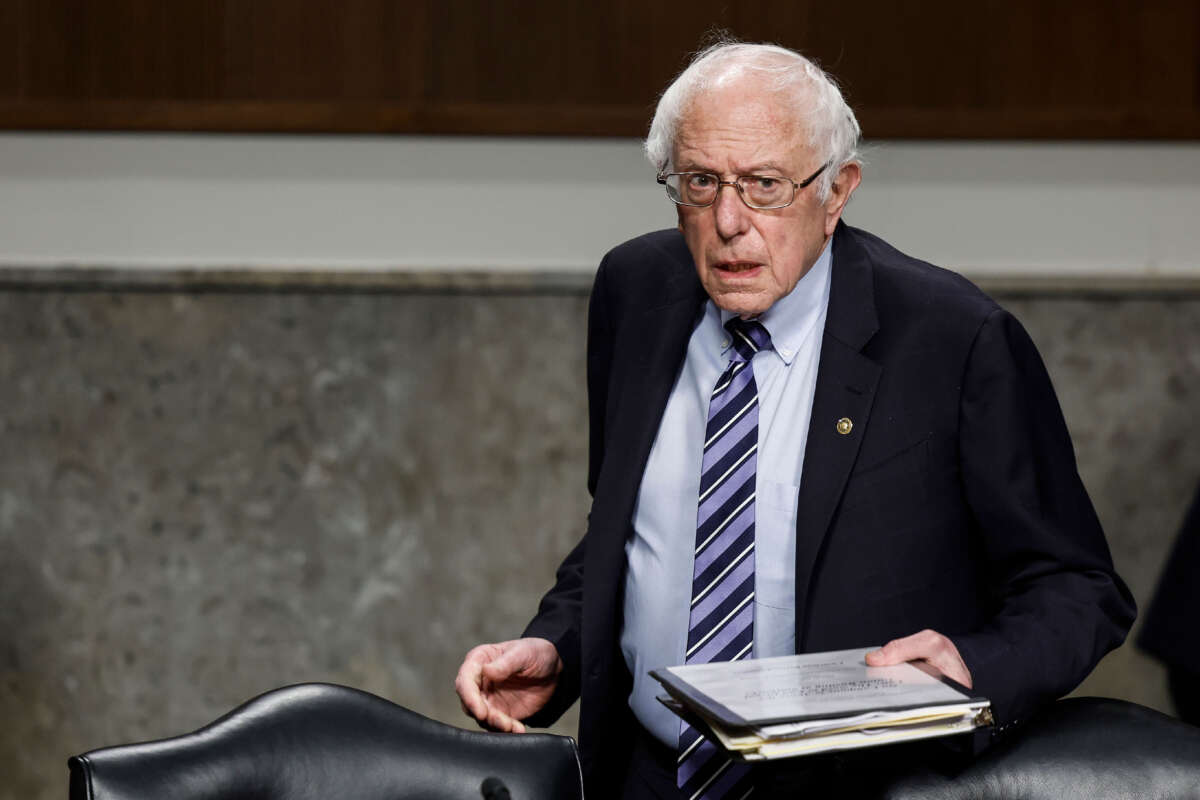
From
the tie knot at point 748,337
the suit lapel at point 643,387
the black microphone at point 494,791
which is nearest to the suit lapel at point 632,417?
the suit lapel at point 643,387

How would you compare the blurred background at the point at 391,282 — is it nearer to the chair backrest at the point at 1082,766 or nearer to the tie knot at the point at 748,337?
the tie knot at the point at 748,337

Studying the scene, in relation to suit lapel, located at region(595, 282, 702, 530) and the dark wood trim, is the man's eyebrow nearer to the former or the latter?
suit lapel, located at region(595, 282, 702, 530)

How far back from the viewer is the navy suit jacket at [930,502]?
160 cm

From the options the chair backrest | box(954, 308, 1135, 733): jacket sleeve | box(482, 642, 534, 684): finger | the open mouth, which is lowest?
box(482, 642, 534, 684): finger

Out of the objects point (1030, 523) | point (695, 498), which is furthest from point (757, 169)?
point (1030, 523)

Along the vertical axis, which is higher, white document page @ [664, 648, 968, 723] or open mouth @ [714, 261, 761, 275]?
open mouth @ [714, 261, 761, 275]

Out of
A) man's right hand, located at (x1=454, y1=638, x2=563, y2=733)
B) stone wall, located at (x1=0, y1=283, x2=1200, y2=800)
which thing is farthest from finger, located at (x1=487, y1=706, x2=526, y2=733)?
stone wall, located at (x1=0, y1=283, x2=1200, y2=800)

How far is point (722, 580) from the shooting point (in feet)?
5.47

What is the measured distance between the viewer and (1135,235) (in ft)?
10.5

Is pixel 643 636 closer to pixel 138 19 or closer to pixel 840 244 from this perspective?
pixel 840 244

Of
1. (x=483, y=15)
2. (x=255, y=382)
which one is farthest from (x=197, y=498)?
(x=483, y=15)

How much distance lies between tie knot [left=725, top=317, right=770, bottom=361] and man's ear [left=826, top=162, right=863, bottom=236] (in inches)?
6.0

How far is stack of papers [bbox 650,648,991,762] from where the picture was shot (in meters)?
1.25

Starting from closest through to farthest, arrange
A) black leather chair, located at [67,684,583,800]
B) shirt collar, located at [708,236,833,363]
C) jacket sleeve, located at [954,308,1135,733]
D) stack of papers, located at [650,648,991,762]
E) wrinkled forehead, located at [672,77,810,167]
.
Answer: stack of papers, located at [650,648,991,762] → black leather chair, located at [67,684,583,800] → jacket sleeve, located at [954,308,1135,733] → wrinkled forehead, located at [672,77,810,167] → shirt collar, located at [708,236,833,363]
